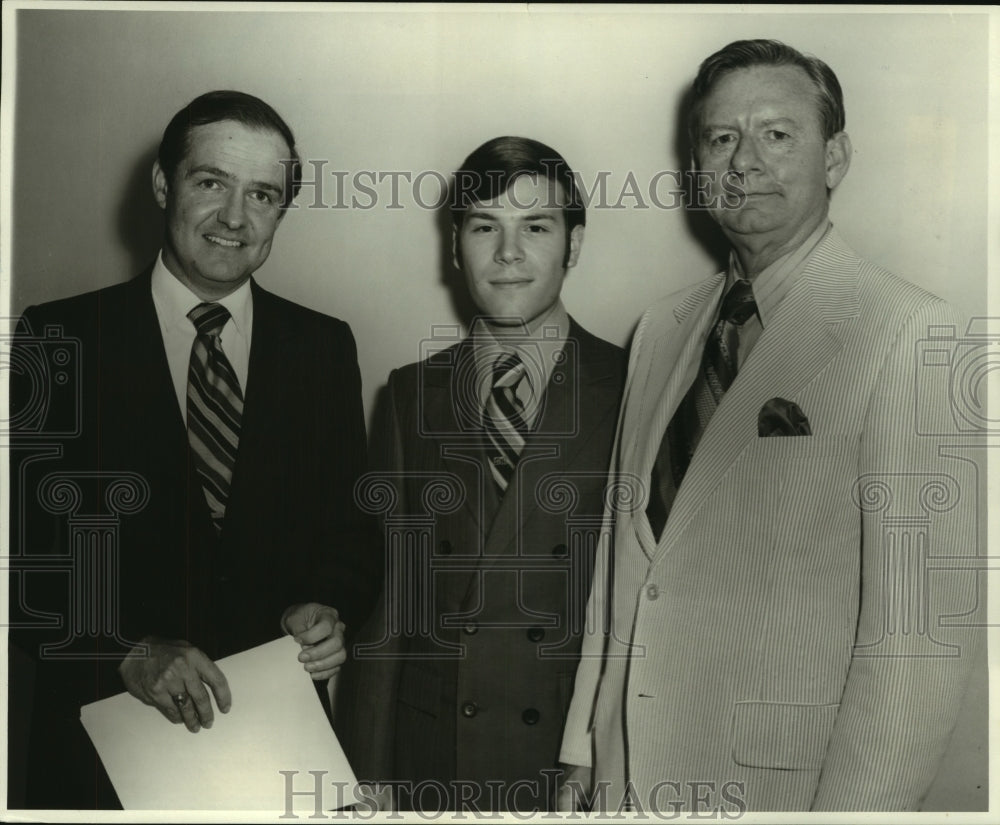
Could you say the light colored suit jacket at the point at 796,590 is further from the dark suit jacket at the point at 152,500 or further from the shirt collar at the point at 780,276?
the dark suit jacket at the point at 152,500

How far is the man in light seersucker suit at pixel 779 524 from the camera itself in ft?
6.77

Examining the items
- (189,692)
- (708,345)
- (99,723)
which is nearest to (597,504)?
(708,345)

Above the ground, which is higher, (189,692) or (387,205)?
(387,205)

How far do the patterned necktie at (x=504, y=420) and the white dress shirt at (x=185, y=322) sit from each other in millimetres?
508

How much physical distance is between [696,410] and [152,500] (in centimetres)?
110

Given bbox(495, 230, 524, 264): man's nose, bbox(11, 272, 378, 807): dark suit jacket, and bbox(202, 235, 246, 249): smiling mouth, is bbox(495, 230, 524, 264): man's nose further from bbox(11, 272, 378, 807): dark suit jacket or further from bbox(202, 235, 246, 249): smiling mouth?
bbox(202, 235, 246, 249): smiling mouth

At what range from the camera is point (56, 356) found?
7.72 ft

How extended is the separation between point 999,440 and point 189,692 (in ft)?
5.61

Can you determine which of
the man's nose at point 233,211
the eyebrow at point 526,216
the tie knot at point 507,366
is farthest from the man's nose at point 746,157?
the man's nose at point 233,211

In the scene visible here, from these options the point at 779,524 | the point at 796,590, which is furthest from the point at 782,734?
the point at 779,524

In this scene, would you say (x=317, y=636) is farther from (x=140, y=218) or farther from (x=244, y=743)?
(x=140, y=218)

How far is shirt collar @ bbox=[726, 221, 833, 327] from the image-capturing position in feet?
7.09

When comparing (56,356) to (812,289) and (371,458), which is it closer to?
(371,458)

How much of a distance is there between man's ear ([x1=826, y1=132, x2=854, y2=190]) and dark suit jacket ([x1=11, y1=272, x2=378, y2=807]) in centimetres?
102
